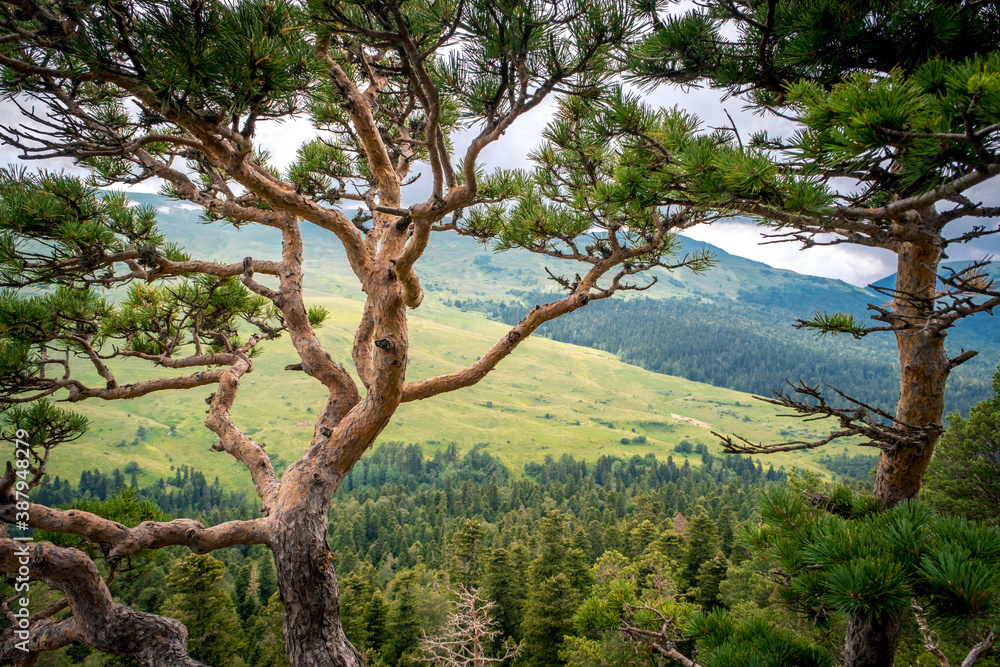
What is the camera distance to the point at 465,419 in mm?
149125

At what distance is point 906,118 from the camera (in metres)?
2.12

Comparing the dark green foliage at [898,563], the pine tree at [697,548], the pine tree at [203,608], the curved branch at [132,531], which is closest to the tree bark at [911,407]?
the dark green foliage at [898,563]

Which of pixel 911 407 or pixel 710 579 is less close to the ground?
pixel 911 407

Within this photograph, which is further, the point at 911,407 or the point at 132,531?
the point at 132,531

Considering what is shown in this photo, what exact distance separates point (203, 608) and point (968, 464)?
105 feet

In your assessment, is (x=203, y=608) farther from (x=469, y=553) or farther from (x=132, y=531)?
(x=132, y=531)

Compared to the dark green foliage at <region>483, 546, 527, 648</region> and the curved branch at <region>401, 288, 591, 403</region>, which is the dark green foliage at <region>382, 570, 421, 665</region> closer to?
the dark green foliage at <region>483, 546, 527, 648</region>

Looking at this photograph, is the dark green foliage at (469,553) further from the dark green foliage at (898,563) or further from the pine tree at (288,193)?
the dark green foliage at (898,563)

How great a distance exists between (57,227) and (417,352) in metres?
181

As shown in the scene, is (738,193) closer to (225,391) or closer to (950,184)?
(950,184)

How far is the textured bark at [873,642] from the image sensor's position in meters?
3.43

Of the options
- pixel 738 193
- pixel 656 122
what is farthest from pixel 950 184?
pixel 656 122

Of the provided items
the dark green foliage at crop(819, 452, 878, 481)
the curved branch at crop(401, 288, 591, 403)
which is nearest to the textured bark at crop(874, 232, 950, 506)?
the curved branch at crop(401, 288, 591, 403)

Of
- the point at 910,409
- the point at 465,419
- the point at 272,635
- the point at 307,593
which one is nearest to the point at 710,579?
the point at 272,635
